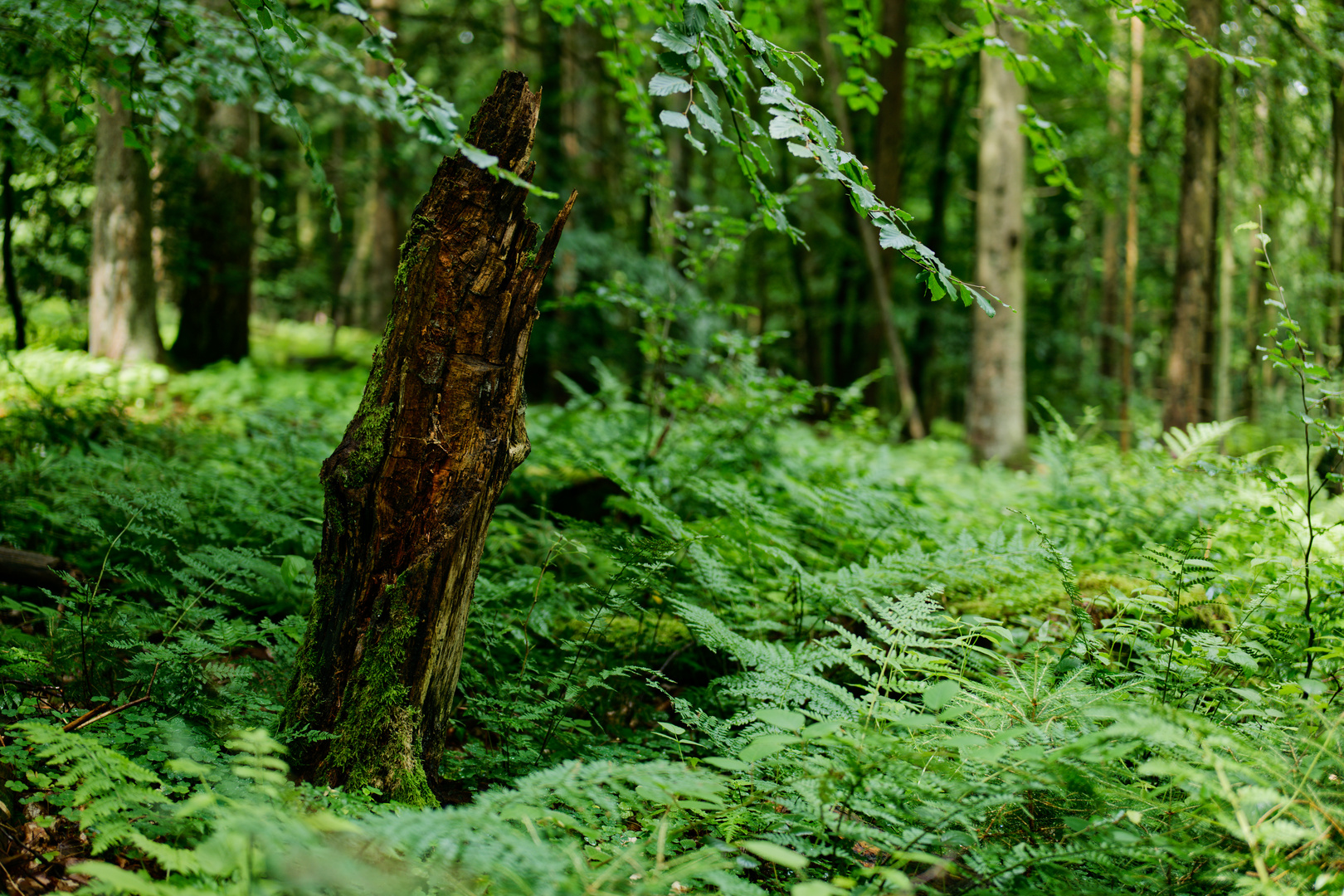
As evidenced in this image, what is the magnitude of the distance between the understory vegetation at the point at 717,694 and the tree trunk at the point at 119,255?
13.5 ft

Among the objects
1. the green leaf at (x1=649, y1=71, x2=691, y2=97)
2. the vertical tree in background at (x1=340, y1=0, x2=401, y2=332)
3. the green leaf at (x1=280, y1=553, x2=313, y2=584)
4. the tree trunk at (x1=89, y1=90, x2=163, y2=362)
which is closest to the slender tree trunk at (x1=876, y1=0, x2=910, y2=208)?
the vertical tree in background at (x1=340, y1=0, x2=401, y2=332)

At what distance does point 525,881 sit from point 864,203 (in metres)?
1.82

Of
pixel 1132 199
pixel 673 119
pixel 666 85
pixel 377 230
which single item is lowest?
pixel 673 119

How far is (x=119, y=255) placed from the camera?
8016 millimetres

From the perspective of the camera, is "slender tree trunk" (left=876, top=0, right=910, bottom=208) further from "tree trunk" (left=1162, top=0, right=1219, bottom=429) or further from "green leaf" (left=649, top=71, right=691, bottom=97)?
"green leaf" (left=649, top=71, right=691, bottom=97)

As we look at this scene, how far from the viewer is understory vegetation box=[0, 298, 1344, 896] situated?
5.37ft

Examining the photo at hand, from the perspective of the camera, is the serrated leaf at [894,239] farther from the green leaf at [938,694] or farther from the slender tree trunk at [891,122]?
the slender tree trunk at [891,122]

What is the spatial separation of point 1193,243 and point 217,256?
11.5 meters

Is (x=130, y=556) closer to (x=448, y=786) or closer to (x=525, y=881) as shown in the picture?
(x=448, y=786)

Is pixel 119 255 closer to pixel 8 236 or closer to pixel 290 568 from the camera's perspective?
pixel 8 236

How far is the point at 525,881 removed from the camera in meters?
1.43

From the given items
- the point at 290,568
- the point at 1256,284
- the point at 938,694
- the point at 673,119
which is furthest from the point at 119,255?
the point at 1256,284

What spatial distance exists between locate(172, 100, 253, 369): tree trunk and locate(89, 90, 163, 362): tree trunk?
881mm

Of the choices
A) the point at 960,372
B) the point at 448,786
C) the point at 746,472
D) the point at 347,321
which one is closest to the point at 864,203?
the point at 448,786
